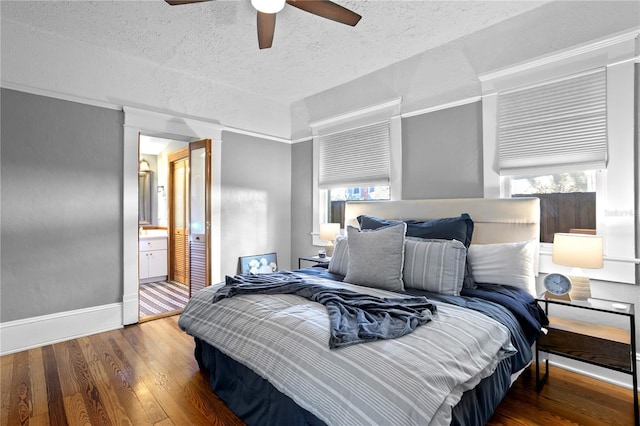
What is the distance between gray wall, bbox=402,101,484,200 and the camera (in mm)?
2963

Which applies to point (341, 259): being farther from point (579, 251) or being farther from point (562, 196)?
point (562, 196)

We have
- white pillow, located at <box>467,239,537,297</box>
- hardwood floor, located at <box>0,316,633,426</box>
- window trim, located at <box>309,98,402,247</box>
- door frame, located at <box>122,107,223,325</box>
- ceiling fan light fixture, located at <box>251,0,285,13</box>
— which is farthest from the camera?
window trim, located at <box>309,98,402,247</box>

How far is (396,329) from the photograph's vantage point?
151cm

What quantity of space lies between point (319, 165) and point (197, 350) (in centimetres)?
279

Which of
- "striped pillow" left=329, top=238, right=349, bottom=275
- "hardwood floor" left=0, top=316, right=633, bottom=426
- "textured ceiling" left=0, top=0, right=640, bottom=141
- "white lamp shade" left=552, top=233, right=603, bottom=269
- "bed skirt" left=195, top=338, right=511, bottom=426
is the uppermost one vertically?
"textured ceiling" left=0, top=0, right=640, bottom=141

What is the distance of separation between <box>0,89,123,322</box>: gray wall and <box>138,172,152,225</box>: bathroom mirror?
3.00 metres

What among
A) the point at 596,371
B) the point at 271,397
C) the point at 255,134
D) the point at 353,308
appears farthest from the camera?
the point at 255,134

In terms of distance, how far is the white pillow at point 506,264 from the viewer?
229 cm

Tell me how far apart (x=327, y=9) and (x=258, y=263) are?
326 cm

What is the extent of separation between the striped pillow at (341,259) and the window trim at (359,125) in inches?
41.4

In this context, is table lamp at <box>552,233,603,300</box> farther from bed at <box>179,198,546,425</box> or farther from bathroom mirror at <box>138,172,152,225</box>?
bathroom mirror at <box>138,172,152,225</box>

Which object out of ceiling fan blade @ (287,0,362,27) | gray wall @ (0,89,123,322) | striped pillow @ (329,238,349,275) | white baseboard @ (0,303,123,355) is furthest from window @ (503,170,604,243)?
white baseboard @ (0,303,123,355)

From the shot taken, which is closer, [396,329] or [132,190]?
[396,329]

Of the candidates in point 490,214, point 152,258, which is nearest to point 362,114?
point 490,214
